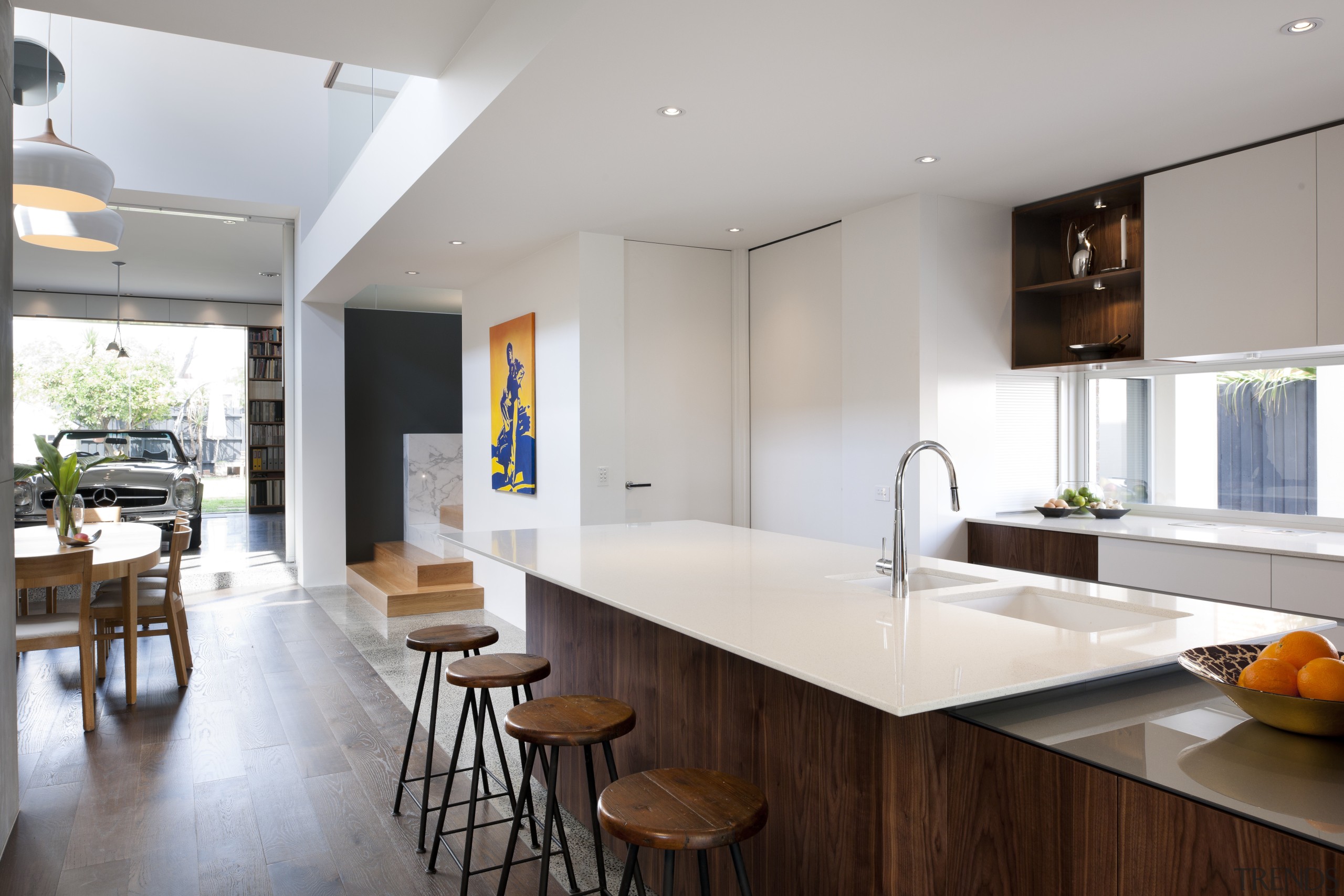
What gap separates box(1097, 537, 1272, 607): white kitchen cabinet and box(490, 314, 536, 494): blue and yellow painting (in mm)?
3289

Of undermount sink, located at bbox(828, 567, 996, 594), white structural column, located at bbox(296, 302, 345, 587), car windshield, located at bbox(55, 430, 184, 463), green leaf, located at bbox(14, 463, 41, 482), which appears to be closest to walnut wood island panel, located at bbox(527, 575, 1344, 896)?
undermount sink, located at bbox(828, 567, 996, 594)

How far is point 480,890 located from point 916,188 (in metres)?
3.41

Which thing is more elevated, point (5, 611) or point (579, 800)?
point (5, 611)

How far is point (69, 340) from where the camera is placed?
11586 millimetres

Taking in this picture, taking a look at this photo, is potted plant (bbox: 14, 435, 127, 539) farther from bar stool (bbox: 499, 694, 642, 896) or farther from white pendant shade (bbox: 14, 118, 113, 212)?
bar stool (bbox: 499, 694, 642, 896)

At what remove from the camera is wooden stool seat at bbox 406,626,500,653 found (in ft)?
9.16

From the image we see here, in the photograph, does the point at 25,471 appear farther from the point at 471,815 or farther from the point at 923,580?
the point at 923,580

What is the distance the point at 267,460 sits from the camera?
1302 centimetres

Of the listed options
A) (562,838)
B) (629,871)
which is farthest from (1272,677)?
(562,838)

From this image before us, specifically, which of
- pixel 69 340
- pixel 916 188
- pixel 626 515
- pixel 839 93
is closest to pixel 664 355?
pixel 626 515

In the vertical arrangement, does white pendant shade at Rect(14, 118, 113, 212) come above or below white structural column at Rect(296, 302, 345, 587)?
above

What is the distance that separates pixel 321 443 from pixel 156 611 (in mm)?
3178

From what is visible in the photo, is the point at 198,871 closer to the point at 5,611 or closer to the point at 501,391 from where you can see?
the point at 5,611

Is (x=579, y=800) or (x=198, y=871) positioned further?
(x=579, y=800)
